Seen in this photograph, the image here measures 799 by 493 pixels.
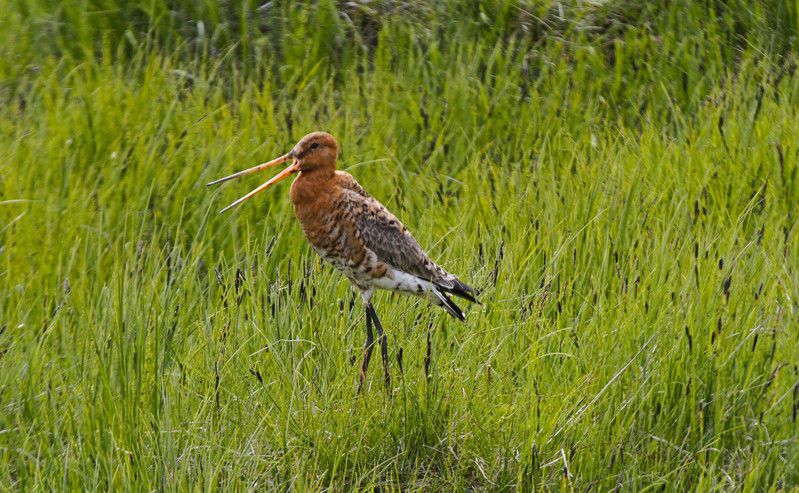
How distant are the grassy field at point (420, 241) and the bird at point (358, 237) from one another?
12cm

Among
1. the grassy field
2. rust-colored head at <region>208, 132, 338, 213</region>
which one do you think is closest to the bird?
rust-colored head at <region>208, 132, 338, 213</region>

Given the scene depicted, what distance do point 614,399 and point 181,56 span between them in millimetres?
4191

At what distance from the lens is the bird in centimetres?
347

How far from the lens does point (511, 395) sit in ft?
11.0

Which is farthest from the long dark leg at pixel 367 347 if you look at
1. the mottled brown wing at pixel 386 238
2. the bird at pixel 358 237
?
the mottled brown wing at pixel 386 238

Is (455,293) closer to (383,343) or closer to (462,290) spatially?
(462,290)

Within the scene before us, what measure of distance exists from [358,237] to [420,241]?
2.95 ft

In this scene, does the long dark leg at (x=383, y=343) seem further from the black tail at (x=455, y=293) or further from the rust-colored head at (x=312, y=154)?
the rust-colored head at (x=312, y=154)

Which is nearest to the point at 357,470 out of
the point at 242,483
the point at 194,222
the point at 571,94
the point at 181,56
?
the point at 242,483

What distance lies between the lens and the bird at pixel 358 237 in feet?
11.4

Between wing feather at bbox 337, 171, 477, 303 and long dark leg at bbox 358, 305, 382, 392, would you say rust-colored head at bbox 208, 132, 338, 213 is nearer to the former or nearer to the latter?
wing feather at bbox 337, 171, 477, 303

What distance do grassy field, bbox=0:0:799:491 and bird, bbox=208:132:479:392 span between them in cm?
12

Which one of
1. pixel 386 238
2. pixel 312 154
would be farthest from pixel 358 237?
pixel 312 154

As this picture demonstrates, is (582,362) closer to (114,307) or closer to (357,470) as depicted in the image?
(357,470)
